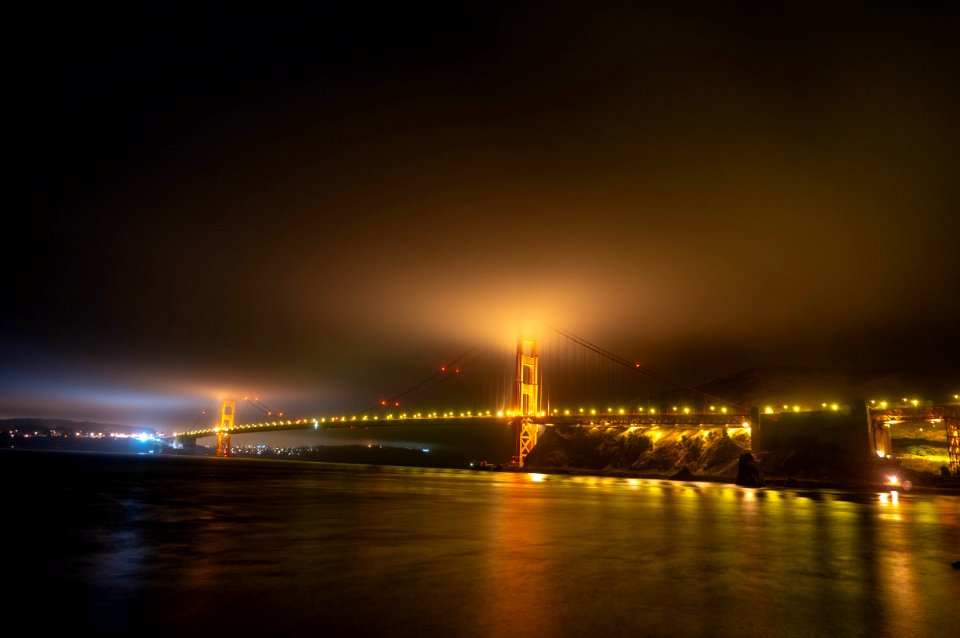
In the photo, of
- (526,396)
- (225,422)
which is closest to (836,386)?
(526,396)

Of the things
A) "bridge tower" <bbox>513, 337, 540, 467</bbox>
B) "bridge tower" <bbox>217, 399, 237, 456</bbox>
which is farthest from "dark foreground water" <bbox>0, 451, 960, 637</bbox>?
"bridge tower" <bbox>217, 399, 237, 456</bbox>

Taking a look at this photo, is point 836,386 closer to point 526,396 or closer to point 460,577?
point 526,396

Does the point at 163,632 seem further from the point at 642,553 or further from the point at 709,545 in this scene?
the point at 709,545

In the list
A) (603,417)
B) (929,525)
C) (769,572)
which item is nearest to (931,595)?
(769,572)

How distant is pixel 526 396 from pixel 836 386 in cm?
13188

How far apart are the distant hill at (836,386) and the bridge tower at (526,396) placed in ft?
279

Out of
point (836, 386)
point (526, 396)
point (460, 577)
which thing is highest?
point (836, 386)

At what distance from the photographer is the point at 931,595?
726 centimetres

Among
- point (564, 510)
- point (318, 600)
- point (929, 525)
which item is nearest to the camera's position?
point (318, 600)

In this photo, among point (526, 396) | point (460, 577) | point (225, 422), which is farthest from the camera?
point (225, 422)

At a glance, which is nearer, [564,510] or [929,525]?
[929,525]

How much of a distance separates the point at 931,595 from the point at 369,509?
555 inches

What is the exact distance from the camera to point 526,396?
103 m

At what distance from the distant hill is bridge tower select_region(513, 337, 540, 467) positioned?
85.1 metres
